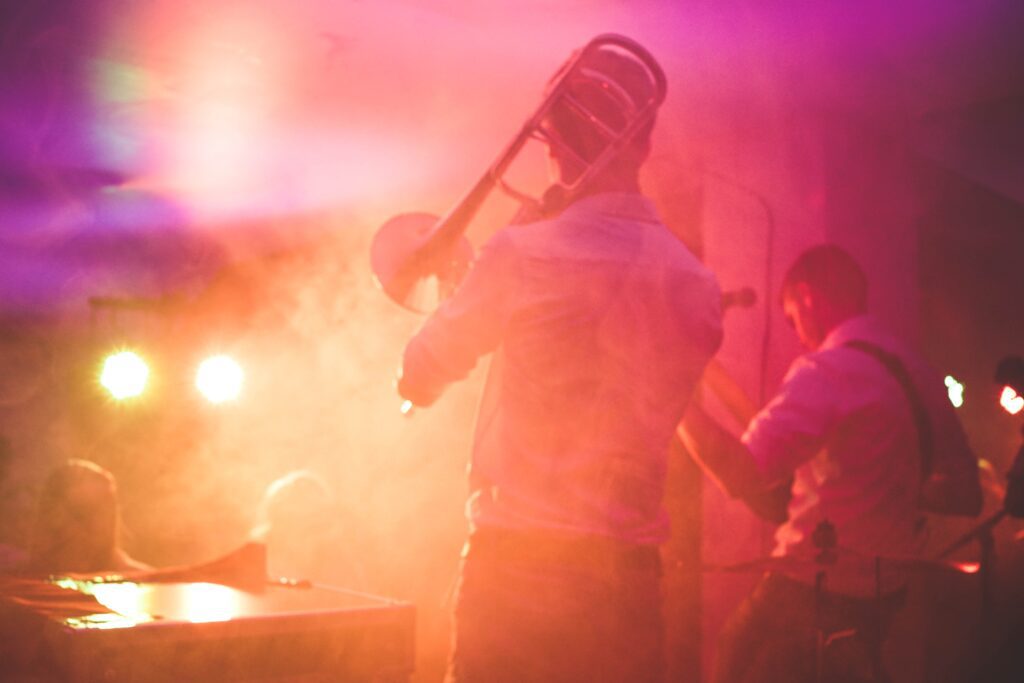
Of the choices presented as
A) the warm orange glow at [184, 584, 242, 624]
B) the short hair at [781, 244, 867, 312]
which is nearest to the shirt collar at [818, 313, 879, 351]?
the short hair at [781, 244, 867, 312]

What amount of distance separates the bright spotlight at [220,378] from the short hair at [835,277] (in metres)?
3.67

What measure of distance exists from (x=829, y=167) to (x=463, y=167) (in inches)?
83.2

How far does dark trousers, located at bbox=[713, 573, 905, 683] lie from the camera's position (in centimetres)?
231

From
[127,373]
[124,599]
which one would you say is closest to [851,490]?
[124,599]

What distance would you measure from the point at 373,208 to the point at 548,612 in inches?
186

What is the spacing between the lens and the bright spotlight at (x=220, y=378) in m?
5.50

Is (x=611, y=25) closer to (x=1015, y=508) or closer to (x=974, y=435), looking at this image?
(x=1015, y=508)

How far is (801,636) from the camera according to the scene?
2.44 meters

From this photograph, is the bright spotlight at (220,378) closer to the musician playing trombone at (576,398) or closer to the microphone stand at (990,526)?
the microphone stand at (990,526)

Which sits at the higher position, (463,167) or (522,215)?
(463,167)

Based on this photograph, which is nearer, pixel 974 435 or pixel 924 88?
pixel 924 88

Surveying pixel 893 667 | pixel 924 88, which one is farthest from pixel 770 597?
pixel 924 88

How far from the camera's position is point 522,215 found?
1.73 metres

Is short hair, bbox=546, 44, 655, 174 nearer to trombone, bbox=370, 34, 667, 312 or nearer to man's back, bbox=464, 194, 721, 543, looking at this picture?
trombone, bbox=370, 34, 667, 312
